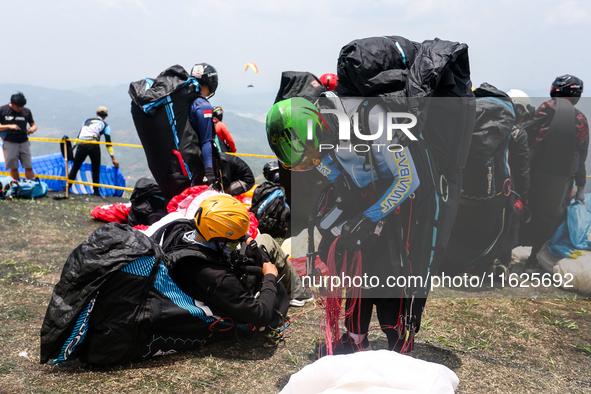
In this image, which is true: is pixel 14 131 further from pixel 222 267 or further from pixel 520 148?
pixel 520 148

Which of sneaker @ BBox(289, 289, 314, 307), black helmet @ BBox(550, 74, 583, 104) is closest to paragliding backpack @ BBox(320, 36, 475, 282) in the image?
sneaker @ BBox(289, 289, 314, 307)

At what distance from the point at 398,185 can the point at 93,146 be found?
865cm

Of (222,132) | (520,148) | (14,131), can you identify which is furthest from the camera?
(14,131)

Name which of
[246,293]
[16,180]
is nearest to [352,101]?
[246,293]

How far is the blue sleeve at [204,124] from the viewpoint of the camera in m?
4.98

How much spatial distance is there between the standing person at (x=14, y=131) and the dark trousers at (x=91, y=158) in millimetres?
890

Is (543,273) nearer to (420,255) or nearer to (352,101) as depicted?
(420,255)

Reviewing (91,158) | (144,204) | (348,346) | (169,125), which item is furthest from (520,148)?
(91,158)

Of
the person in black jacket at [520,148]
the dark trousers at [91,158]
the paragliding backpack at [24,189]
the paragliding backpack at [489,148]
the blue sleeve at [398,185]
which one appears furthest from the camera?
the dark trousers at [91,158]

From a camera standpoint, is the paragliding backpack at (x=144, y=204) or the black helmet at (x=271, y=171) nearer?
the paragliding backpack at (x=144, y=204)

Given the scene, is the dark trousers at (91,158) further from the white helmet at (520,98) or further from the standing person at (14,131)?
the white helmet at (520,98)

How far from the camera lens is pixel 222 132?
25.4 ft

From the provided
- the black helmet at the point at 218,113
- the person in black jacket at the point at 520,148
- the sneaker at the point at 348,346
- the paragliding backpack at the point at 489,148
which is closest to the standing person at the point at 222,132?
the black helmet at the point at 218,113

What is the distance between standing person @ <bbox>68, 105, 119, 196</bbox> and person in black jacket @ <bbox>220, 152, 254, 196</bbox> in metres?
3.85
